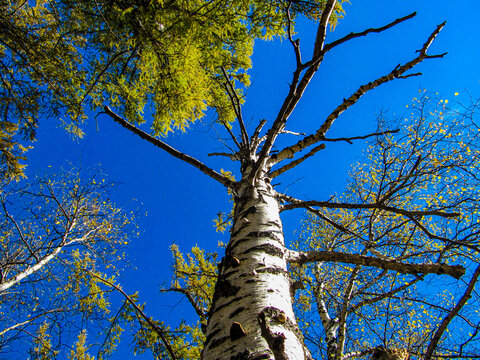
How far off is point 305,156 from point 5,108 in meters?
5.70

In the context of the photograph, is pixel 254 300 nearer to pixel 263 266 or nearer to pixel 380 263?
pixel 263 266

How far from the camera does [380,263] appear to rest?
1.58 meters

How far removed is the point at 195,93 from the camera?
448cm

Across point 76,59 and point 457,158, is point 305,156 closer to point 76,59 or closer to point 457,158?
point 457,158

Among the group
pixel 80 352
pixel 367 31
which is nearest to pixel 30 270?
pixel 80 352

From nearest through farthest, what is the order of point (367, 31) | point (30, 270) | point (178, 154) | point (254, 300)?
point (254, 300)
point (367, 31)
point (178, 154)
point (30, 270)

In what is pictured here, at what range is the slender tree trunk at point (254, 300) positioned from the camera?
2.93ft

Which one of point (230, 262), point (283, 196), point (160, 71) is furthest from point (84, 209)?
point (230, 262)

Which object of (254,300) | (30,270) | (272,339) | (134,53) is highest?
(134,53)

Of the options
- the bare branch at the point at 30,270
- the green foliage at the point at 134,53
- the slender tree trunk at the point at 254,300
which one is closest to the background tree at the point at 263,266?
the slender tree trunk at the point at 254,300

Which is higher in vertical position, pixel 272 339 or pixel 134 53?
pixel 134 53

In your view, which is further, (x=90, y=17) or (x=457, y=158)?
(x=90, y=17)

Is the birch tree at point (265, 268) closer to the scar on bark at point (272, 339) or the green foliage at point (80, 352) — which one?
the scar on bark at point (272, 339)

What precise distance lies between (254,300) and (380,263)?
986 millimetres
